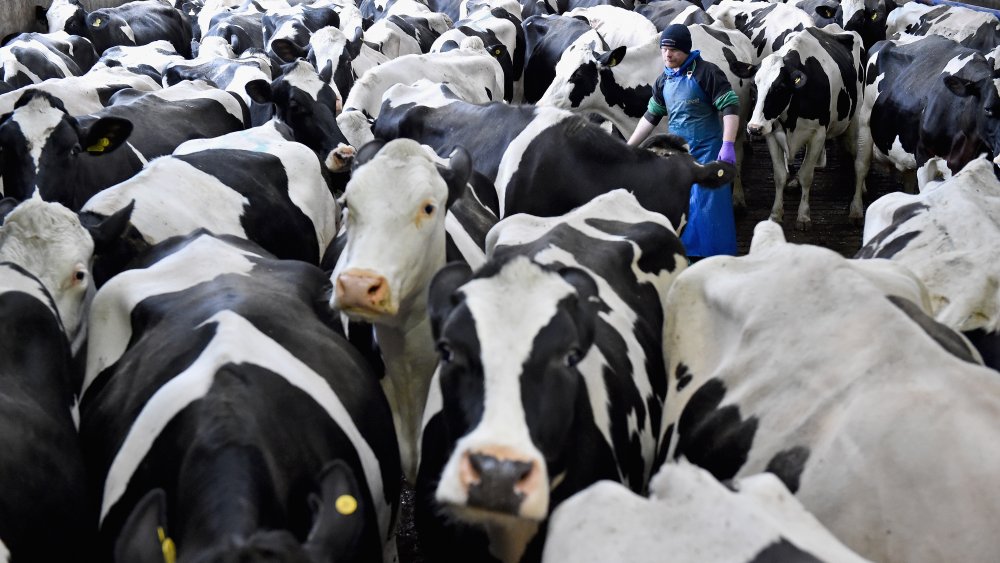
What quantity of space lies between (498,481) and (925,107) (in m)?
8.12

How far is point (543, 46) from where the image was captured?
44.1 ft

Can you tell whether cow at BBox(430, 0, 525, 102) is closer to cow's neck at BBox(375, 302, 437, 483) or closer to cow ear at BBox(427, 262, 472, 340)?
cow's neck at BBox(375, 302, 437, 483)

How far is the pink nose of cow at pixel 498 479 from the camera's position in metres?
2.57

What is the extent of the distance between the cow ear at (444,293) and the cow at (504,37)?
914 centimetres

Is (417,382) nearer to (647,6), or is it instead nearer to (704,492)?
(704,492)

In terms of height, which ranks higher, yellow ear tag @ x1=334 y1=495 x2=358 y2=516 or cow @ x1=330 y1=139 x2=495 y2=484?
yellow ear tag @ x1=334 y1=495 x2=358 y2=516

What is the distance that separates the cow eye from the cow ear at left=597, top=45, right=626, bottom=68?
7364 mm

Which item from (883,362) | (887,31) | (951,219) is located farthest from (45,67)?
(887,31)

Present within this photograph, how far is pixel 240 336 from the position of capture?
3.53m

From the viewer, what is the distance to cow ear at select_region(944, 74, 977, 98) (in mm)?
8312

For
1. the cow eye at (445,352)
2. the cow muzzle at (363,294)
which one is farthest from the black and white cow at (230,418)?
the cow eye at (445,352)

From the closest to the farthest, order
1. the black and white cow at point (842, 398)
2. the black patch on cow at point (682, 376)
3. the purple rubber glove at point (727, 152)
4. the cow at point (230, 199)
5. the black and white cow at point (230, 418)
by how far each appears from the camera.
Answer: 1. the black and white cow at point (230, 418)
2. the black and white cow at point (842, 398)
3. the black patch on cow at point (682, 376)
4. the cow at point (230, 199)
5. the purple rubber glove at point (727, 152)

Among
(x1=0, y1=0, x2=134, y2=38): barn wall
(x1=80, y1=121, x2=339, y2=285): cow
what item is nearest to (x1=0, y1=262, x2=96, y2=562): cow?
(x1=80, y1=121, x2=339, y2=285): cow

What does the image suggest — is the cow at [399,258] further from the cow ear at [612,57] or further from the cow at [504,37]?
the cow at [504,37]
